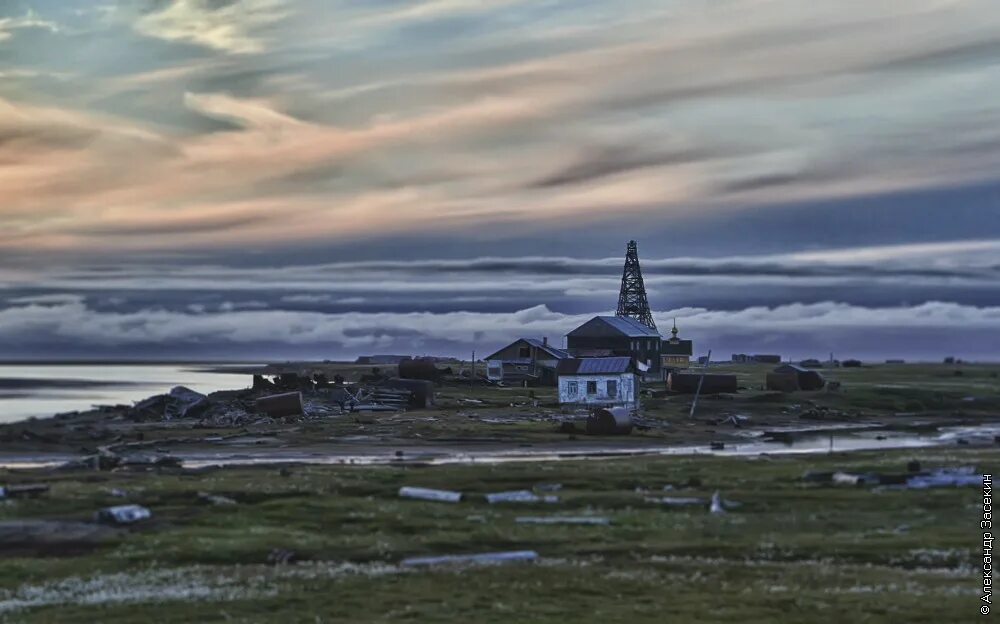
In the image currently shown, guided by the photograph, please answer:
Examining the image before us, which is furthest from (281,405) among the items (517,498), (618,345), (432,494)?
(517,498)

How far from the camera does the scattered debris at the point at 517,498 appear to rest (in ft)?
147

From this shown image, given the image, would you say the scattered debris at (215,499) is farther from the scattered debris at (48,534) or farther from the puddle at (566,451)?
the puddle at (566,451)

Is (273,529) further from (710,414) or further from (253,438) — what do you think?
(710,414)

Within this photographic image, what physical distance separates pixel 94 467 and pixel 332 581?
32.5 metres

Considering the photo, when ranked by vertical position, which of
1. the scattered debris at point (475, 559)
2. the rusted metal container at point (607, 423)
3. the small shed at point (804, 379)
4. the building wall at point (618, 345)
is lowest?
the scattered debris at point (475, 559)

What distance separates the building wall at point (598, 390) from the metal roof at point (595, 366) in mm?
441

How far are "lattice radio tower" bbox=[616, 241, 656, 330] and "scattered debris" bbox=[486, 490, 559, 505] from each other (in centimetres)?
12211

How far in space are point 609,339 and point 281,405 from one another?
5060 centimetres

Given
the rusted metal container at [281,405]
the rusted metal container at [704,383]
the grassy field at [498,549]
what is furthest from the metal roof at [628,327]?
the grassy field at [498,549]

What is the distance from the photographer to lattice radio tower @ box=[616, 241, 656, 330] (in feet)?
548

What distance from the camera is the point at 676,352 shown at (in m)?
176

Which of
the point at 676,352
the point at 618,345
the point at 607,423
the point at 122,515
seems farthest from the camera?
the point at 676,352

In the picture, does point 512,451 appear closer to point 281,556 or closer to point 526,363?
point 281,556

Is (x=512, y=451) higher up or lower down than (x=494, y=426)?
lower down
